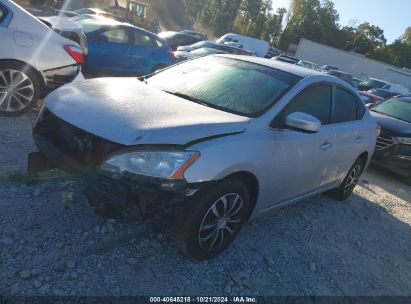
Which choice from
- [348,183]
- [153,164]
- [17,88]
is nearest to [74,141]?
[153,164]

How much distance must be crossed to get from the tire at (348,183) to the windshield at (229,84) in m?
1.99

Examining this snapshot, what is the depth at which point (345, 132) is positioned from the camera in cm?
459

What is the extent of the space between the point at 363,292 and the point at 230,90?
7.22ft

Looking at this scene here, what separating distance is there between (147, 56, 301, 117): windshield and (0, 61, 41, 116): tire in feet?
7.09

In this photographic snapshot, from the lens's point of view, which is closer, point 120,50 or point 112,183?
point 112,183

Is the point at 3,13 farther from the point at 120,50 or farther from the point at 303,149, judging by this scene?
the point at 303,149

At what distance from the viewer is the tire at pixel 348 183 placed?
209 inches

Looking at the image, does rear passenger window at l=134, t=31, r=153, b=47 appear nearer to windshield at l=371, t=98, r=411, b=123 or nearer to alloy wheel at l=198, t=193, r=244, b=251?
windshield at l=371, t=98, r=411, b=123

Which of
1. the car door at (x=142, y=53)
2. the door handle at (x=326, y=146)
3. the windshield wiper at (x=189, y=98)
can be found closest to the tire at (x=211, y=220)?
the windshield wiper at (x=189, y=98)

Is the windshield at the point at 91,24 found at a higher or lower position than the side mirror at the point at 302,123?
lower

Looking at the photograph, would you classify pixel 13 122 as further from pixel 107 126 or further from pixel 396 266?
pixel 396 266

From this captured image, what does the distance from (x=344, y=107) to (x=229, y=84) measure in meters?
1.64

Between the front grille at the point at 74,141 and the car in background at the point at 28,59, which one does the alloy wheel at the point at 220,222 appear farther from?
the car in background at the point at 28,59

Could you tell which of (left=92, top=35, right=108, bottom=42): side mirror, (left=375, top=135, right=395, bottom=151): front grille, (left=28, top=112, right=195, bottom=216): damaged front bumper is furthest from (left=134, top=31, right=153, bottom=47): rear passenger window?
(left=28, top=112, right=195, bottom=216): damaged front bumper
